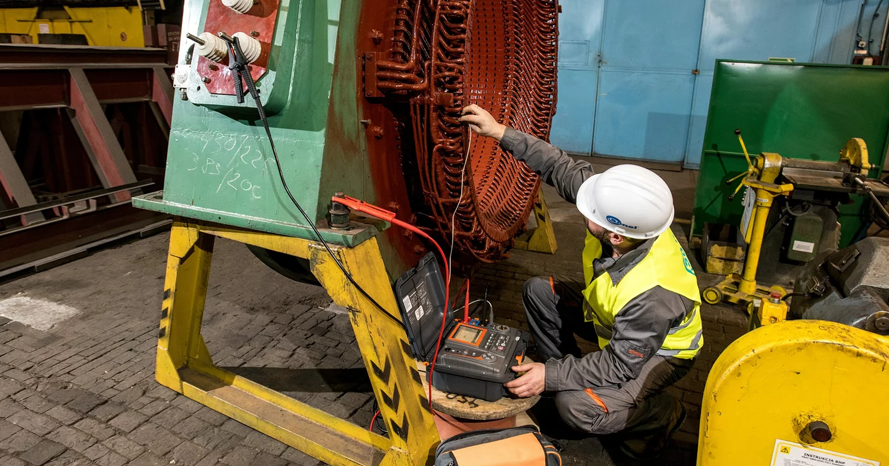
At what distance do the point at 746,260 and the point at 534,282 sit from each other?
1.66 meters

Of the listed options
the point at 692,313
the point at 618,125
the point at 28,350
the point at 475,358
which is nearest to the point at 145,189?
the point at 28,350

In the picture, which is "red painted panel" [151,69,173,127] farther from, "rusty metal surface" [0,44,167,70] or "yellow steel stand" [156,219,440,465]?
"yellow steel stand" [156,219,440,465]

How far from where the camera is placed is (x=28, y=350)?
2.86 m

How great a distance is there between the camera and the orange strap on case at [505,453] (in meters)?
1.67

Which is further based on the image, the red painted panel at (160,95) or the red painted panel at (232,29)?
the red painted panel at (160,95)

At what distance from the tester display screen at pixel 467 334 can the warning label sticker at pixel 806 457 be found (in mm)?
1018

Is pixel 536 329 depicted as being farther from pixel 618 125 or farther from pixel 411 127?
pixel 618 125

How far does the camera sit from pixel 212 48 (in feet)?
5.41

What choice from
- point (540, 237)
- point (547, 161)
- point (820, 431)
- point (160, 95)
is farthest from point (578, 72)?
point (820, 431)

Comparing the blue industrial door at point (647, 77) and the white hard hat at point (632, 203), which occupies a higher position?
the blue industrial door at point (647, 77)

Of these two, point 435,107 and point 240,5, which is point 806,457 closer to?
point 435,107

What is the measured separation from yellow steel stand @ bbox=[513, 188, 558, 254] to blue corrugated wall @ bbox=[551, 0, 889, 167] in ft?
12.1

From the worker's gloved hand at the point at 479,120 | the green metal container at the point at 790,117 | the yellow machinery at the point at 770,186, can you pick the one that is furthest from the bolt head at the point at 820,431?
the green metal container at the point at 790,117

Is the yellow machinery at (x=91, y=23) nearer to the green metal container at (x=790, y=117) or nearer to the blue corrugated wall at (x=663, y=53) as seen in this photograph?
the blue corrugated wall at (x=663, y=53)
